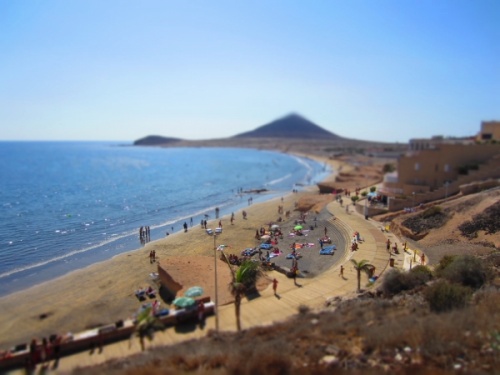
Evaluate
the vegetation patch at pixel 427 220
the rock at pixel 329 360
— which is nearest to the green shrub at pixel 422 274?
the rock at pixel 329 360

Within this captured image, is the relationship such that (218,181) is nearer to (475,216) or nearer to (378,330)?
(475,216)

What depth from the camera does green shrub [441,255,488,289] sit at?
52.4 feet

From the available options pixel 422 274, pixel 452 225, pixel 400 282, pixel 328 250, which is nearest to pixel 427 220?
pixel 452 225

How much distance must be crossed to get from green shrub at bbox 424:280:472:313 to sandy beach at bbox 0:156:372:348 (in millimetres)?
8603

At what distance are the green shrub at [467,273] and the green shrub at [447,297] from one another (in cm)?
227

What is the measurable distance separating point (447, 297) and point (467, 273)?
11.7ft

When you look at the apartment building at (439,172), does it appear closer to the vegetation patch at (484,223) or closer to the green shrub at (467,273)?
the vegetation patch at (484,223)

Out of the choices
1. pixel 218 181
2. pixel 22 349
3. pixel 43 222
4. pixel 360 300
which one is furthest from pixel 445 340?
pixel 218 181

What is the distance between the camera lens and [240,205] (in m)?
52.6

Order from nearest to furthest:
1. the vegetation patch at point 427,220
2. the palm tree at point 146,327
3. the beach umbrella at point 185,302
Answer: the palm tree at point 146,327 < the beach umbrella at point 185,302 < the vegetation patch at point 427,220

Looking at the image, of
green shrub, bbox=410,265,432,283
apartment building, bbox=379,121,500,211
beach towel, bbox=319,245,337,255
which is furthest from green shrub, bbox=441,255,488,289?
apartment building, bbox=379,121,500,211

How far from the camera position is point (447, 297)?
522 inches

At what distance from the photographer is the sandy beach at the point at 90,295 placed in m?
17.8

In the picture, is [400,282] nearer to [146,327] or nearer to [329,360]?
[329,360]
